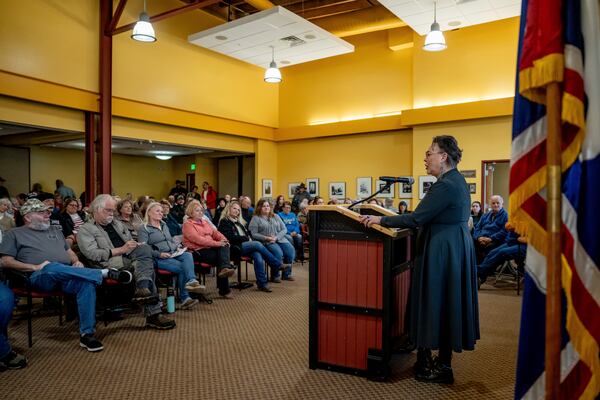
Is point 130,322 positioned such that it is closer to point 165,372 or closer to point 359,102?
point 165,372

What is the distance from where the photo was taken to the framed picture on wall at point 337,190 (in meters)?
12.3

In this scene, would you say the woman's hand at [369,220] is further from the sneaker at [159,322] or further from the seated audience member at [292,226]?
the seated audience member at [292,226]

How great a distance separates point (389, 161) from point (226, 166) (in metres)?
6.49

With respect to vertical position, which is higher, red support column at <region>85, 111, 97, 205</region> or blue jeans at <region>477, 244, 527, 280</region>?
red support column at <region>85, 111, 97, 205</region>

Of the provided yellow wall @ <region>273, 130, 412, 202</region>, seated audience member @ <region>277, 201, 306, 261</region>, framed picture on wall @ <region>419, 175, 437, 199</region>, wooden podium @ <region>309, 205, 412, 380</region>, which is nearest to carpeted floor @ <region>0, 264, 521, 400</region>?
wooden podium @ <region>309, 205, 412, 380</region>

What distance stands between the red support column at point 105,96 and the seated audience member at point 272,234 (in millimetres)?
3482

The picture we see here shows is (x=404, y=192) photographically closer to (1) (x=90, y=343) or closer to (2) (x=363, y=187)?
(2) (x=363, y=187)

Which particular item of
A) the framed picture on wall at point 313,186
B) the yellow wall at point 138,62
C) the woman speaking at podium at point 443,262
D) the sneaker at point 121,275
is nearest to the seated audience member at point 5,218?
the yellow wall at point 138,62

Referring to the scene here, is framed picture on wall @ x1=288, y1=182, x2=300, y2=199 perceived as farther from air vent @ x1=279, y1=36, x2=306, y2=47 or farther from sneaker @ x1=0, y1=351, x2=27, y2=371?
sneaker @ x1=0, y1=351, x2=27, y2=371

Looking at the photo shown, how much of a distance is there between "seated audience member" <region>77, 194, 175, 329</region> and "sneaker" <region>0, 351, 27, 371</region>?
1.08 m

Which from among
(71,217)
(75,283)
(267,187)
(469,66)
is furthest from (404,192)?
(75,283)

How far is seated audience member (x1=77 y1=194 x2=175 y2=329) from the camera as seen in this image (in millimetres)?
4387

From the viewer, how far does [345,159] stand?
1230 centimetres

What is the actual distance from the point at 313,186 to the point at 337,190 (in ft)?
2.59
